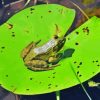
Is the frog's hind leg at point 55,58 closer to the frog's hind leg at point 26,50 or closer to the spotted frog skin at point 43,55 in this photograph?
the spotted frog skin at point 43,55

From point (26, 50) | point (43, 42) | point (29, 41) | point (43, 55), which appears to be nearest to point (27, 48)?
point (26, 50)

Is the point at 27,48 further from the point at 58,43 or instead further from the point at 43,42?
the point at 58,43

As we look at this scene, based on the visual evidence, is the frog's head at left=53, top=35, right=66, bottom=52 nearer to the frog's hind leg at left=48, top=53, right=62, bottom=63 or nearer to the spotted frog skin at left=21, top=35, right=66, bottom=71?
Answer: the spotted frog skin at left=21, top=35, right=66, bottom=71

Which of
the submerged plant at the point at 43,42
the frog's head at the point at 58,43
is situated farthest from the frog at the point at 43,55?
the submerged plant at the point at 43,42

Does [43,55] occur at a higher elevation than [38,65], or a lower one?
higher

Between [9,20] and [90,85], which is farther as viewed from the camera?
[9,20]

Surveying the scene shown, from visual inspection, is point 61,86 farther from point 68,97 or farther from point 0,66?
point 0,66

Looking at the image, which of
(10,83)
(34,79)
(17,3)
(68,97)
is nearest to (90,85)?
(68,97)
